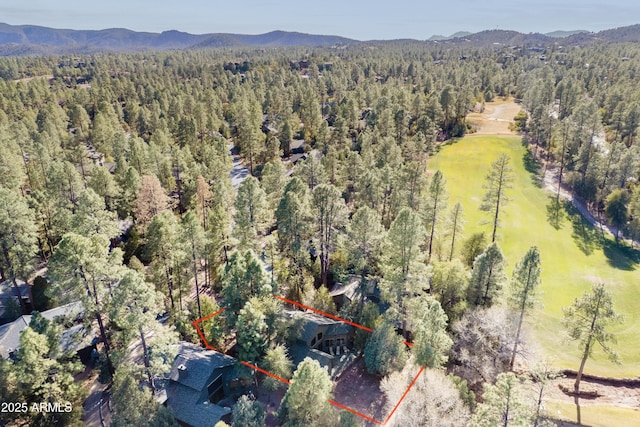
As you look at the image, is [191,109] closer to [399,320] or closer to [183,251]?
[183,251]

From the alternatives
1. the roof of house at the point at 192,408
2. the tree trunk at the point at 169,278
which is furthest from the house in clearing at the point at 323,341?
the tree trunk at the point at 169,278

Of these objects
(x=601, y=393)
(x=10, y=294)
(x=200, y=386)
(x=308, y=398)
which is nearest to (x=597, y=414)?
(x=601, y=393)

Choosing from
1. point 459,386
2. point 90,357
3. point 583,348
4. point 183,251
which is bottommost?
point 90,357

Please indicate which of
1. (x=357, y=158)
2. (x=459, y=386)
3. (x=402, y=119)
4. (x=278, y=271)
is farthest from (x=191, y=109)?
(x=459, y=386)

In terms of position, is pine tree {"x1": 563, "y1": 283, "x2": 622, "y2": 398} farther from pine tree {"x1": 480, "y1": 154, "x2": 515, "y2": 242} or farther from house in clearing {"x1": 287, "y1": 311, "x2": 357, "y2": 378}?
pine tree {"x1": 480, "y1": 154, "x2": 515, "y2": 242}

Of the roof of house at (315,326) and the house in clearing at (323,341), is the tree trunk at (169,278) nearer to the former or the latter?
the house in clearing at (323,341)

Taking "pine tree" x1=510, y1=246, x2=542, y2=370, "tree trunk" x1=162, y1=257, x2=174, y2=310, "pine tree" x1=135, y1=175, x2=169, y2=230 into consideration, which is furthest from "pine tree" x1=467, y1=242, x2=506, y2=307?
"pine tree" x1=135, y1=175, x2=169, y2=230
